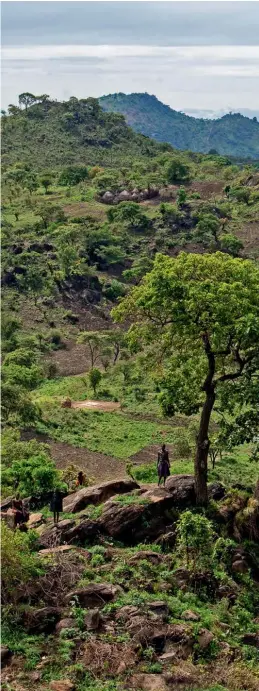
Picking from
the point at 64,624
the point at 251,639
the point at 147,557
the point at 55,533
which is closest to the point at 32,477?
the point at 55,533

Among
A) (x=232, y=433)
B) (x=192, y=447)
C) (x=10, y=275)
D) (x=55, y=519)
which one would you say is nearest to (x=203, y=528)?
(x=232, y=433)

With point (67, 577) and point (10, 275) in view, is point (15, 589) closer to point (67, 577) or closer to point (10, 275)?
A: point (67, 577)

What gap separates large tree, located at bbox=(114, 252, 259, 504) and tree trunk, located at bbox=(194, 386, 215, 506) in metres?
0.02

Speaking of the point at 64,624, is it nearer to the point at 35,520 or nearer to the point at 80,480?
the point at 35,520

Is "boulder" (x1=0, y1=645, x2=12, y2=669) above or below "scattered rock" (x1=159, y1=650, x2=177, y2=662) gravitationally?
above

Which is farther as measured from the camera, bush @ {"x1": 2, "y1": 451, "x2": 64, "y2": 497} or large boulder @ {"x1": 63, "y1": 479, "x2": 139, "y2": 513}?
bush @ {"x1": 2, "y1": 451, "x2": 64, "y2": 497}

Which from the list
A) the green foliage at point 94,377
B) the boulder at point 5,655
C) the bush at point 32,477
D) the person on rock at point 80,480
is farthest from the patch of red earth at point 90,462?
the boulder at point 5,655

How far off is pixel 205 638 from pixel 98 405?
21.8 metres

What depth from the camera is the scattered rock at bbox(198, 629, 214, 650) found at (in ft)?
39.2

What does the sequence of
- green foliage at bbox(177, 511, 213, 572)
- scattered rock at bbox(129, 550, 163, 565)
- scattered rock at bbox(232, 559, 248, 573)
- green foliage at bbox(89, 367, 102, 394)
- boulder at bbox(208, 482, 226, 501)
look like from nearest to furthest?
1. green foliage at bbox(177, 511, 213, 572)
2. scattered rock at bbox(129, 550, 163, 565)
3. scattered rock at bbox(232, 559, 248, 573)
4. boulder at bbox(208, 482, 226, 501)
5. green foliage at bbox(89, 367, 102, 394)

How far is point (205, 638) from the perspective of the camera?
39.6 feet

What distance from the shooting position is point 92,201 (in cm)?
7662

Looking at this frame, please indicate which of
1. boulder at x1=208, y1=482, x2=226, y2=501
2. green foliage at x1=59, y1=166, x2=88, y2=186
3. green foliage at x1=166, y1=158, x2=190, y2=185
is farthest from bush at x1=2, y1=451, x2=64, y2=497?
green foliage at x1=59, y1=166, x2=88, y2=186

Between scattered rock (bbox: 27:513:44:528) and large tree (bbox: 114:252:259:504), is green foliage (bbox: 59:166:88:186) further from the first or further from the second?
scattered rock (bbox: 27:513:44:528)
